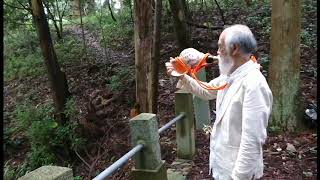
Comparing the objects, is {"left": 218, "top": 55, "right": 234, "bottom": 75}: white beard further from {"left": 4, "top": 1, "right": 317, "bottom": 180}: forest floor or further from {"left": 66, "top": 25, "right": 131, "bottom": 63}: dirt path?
{"left": 66, "top": 25, "right": 131, "bottom": 63}: dirt path

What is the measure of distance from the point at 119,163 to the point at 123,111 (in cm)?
718

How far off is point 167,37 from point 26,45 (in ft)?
29.5

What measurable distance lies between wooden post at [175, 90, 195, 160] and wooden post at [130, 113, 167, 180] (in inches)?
51.3

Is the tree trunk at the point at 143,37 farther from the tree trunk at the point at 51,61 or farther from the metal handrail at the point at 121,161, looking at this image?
the tree trunk at the point at 51,61

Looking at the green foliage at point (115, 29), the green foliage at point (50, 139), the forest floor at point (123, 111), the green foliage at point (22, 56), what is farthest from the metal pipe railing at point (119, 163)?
the green foliage at point (22, 56)

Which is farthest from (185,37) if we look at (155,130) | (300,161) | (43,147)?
(155,130)

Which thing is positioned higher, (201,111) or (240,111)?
(240,111)

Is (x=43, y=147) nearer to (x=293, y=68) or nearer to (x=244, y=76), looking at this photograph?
(x=293, y=68)

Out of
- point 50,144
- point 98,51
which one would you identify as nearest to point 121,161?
point 50,144

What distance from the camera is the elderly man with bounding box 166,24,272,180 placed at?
101 inches

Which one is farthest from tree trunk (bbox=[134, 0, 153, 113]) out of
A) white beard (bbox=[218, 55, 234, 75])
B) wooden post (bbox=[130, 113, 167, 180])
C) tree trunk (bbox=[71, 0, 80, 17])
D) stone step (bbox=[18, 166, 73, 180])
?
tree trunk (bbox=[71, 0, 80, 17])

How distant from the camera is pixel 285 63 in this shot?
583 centimetres

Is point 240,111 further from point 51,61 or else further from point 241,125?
point 51,61

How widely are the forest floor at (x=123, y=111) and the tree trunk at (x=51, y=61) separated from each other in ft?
2.00
